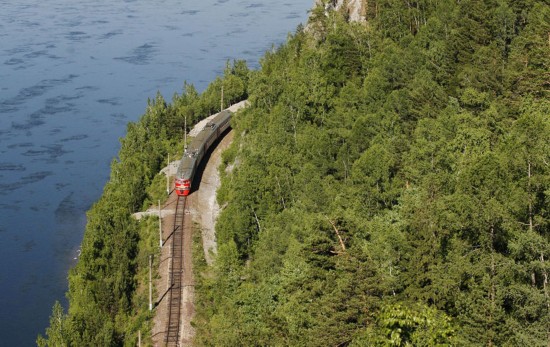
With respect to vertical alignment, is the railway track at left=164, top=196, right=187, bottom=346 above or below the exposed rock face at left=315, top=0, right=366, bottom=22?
below

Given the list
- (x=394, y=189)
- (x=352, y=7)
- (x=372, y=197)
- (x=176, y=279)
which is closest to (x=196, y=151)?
(x=176, y=279)

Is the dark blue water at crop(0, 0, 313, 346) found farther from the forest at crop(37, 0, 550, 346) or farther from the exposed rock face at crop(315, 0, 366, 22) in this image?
the exposed rock face at crop(315, 0, 366, 22)

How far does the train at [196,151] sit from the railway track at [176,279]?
1925 mm

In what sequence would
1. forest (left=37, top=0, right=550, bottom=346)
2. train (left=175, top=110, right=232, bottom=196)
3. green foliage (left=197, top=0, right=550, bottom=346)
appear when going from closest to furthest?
green foliage (left=197, top=0, right=550, bottom=346) → forest (left=37, top=0, right=550, bottom=346) → train (left=175, top=110, right=232, bottom=196)

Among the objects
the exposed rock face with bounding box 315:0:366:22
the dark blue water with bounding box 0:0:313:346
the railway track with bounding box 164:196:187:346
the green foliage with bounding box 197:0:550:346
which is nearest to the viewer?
the green foliage with bounding box 197:0:550:346

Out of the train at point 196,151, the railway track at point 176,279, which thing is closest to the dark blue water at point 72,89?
Answer: the railway track at point 176,279

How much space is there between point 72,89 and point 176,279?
72.2 m

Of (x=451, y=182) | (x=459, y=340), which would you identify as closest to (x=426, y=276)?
(x=459, y=340)

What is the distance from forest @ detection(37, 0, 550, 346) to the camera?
29.9m

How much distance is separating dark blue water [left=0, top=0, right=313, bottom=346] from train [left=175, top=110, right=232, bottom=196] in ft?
52.3

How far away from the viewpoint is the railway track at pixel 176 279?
50984 mm

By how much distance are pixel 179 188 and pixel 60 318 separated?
76.5 feet

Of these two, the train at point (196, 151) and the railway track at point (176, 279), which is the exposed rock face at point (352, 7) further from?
the railway track at point (176, 279)

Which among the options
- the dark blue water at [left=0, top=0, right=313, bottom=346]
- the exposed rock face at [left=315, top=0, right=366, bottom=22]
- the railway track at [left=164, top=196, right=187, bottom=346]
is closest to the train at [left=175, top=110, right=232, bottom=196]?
the railway track at [left=164, top=196, right=187, bottom=346]
